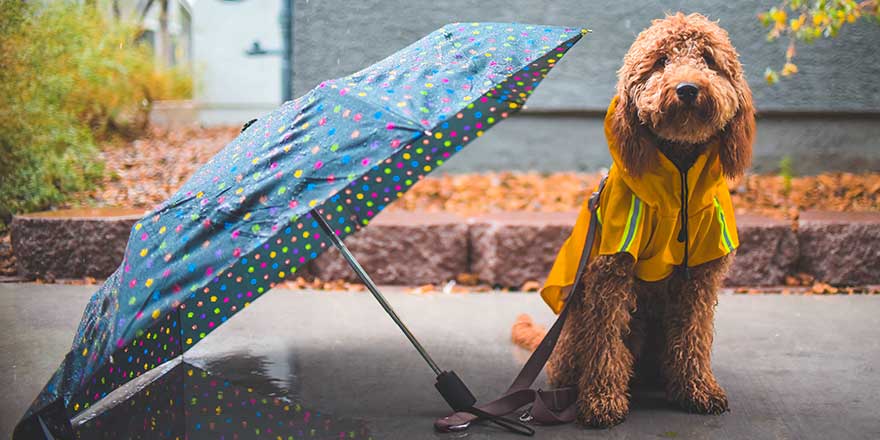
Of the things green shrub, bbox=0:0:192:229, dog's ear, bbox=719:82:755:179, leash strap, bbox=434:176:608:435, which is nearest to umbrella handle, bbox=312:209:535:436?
leash strap, bbox=434:176:608:435

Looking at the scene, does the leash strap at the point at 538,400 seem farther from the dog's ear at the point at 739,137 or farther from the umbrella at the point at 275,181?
the dog's ear at the point at 739,137

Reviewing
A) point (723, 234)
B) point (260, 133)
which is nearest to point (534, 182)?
point (723, 234)

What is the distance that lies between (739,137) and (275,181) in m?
1.59

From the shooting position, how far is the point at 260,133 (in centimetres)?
282

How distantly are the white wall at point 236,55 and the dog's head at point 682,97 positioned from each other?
312 inches

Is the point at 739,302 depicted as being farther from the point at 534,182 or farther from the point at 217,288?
the point at 217,288

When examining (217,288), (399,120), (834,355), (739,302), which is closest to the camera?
(399,120)

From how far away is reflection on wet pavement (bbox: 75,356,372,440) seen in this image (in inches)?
121

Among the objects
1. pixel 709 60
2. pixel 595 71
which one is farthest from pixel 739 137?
pixel 595 71

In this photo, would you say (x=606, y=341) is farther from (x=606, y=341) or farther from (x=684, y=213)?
(x=684, y=213)

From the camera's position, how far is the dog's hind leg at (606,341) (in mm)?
3051

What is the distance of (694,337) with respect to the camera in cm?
315

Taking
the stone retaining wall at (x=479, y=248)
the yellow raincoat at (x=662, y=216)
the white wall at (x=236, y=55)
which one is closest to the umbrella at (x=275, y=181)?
the yellow raincoat at (x=662, y=216)

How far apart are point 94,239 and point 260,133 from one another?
308 cm
